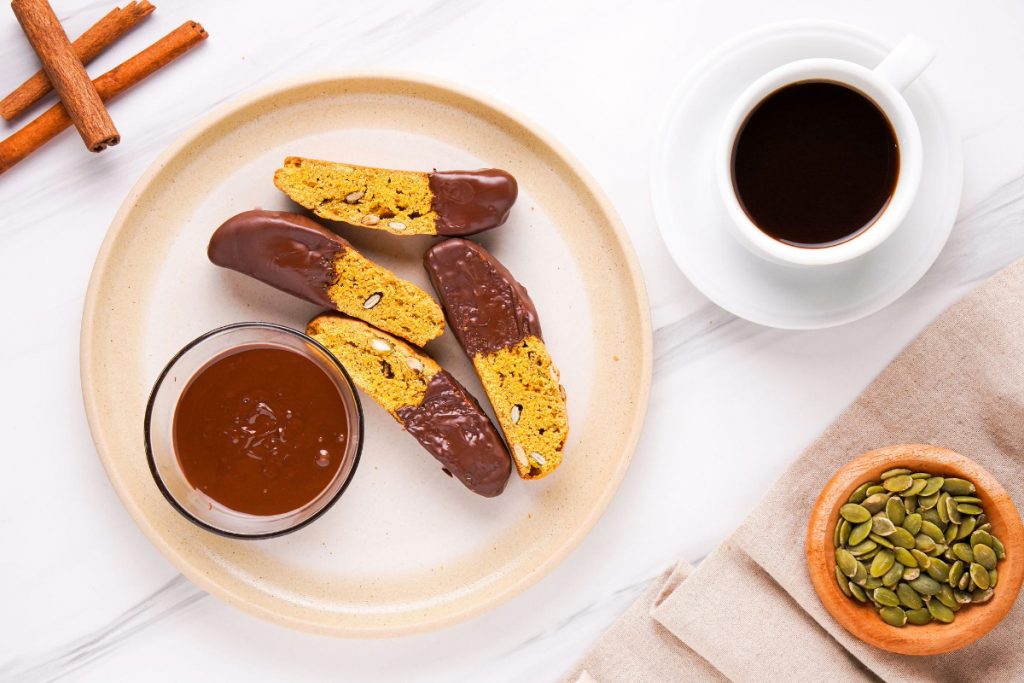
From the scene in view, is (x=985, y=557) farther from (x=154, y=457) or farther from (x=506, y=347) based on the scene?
(x=154, y=457)

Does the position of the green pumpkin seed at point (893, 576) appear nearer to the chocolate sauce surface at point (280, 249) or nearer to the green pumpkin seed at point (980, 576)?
the green pumpkin seed at point (980, 576)

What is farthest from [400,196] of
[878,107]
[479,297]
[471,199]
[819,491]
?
[819,491]

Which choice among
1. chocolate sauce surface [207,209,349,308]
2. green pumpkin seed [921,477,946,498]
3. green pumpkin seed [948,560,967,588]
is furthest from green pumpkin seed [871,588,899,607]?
chocolate sauce surface [207,209,349,308]

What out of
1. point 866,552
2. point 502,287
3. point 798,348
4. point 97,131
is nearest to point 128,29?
point 97,131

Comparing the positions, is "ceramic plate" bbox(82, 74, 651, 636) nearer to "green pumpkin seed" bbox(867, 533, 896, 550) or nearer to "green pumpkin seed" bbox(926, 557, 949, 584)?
"green pumpkin seed" bbox(867, 533, 896, 550)

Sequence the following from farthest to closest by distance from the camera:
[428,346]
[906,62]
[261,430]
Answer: [428,346], [261,430], [906,62]
